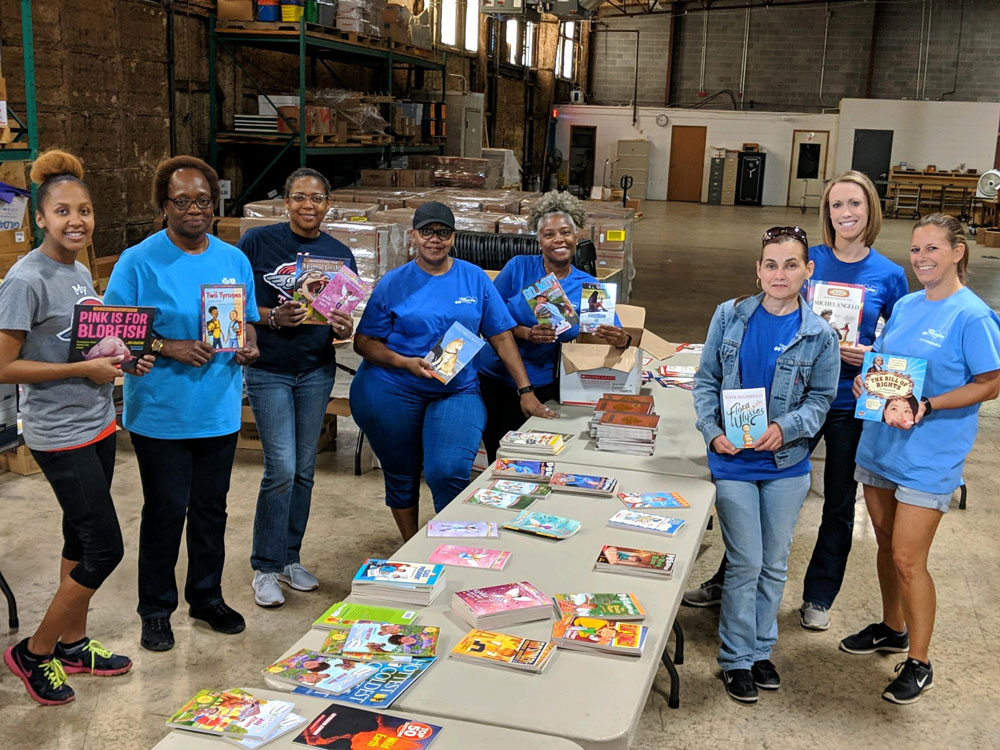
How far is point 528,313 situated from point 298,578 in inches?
62.3

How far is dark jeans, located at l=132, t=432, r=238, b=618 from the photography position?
346 centimetres

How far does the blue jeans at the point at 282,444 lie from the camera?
12.8 feet

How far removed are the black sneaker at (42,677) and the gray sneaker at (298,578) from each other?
1092 millimetres

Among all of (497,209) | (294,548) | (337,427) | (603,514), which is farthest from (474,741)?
(497,209)

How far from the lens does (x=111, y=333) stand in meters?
3.06

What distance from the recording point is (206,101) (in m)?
11.0

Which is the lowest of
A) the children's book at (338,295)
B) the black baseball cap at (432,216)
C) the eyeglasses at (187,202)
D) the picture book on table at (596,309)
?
the picture book on table at (596,309)

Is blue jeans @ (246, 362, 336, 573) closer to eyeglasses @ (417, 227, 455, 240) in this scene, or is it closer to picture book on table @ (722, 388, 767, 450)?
eyeglasses @ (417, 227, 455, 240)

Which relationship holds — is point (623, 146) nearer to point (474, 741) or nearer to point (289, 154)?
point (289, 154)

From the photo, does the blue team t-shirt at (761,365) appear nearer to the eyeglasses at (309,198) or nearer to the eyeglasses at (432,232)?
the eyeglasses at (432,232)

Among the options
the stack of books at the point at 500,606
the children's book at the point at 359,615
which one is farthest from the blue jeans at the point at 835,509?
the children's book at the point at 359,615

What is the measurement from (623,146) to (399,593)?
25.9 m

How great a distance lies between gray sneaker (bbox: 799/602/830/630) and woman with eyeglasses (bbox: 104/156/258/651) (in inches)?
97.5

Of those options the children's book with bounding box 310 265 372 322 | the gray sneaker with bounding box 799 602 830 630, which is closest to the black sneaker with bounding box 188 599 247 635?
the children's book with bounding box 310 265 372 322
